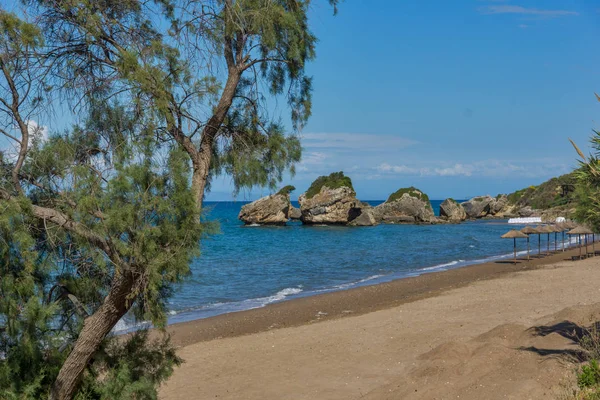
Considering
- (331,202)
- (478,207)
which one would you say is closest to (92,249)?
(331,202)

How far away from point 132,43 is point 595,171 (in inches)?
225

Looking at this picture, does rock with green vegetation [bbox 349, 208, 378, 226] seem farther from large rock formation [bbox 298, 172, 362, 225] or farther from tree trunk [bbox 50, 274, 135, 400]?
tree trunk [bbox 50, 274, 135, 400]

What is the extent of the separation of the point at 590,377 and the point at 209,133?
517 cm

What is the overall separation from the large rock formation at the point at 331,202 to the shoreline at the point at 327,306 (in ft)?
131

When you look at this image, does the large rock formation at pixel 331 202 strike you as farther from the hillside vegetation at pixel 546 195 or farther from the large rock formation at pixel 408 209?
the hillside vegetation at pixel 546 195

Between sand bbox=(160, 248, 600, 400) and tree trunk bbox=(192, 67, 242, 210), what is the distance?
14.6 feet

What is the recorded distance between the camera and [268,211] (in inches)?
2783

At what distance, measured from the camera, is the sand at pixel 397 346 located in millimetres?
8602

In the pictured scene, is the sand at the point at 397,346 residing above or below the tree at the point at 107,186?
below

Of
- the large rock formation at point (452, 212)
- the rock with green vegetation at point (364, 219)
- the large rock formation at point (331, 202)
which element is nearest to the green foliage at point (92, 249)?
the large rock formation at point (331, 202)

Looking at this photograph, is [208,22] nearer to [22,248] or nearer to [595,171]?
[22,248]

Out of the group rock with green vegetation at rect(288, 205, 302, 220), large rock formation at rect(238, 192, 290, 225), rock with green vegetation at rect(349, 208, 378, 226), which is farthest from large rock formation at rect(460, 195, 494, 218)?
large rock formation at rect(238, 192, 290, 225)

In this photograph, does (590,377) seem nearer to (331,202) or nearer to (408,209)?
(331,202)

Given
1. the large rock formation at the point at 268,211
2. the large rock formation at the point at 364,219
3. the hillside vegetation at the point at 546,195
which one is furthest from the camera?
the hillside vegetation at the point at 546,195
